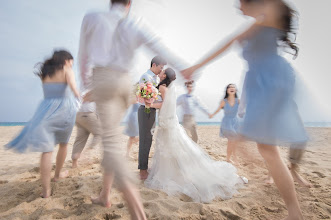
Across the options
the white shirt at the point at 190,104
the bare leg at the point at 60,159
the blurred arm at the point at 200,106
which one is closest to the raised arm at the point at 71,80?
the bare leg at the point at 60,159

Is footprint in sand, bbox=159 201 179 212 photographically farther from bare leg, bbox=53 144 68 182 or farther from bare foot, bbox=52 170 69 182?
bare foot, bbox=52 170 69 182

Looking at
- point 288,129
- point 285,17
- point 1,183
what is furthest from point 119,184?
point 1,183

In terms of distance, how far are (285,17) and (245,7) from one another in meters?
0.36

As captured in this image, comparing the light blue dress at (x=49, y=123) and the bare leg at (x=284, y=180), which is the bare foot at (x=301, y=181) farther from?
the light blue dress at (x=49, y=123)

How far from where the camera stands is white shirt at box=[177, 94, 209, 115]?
5.96m

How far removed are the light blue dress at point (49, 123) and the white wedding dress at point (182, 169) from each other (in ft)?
4.74

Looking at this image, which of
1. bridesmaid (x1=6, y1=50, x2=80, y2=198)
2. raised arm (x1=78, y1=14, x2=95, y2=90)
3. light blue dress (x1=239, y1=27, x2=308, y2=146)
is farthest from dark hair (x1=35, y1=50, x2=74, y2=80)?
light blue dress (x1=239, y1=27, x2=308, y2=146)

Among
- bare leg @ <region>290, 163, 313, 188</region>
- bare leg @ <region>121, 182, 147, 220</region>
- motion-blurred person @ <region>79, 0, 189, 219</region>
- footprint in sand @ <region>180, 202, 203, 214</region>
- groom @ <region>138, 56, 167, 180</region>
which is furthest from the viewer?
groom @ <region>138, 56, 167, 180</region>

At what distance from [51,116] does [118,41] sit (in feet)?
5.50

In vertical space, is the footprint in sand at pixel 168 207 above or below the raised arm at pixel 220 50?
below

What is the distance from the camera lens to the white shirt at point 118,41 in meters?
1.71

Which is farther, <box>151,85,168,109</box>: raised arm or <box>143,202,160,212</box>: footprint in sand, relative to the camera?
<box>151,85,168,109</box>: raised arm

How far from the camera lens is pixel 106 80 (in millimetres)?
1668

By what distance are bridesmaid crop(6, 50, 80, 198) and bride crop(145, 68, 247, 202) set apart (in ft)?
4.56
